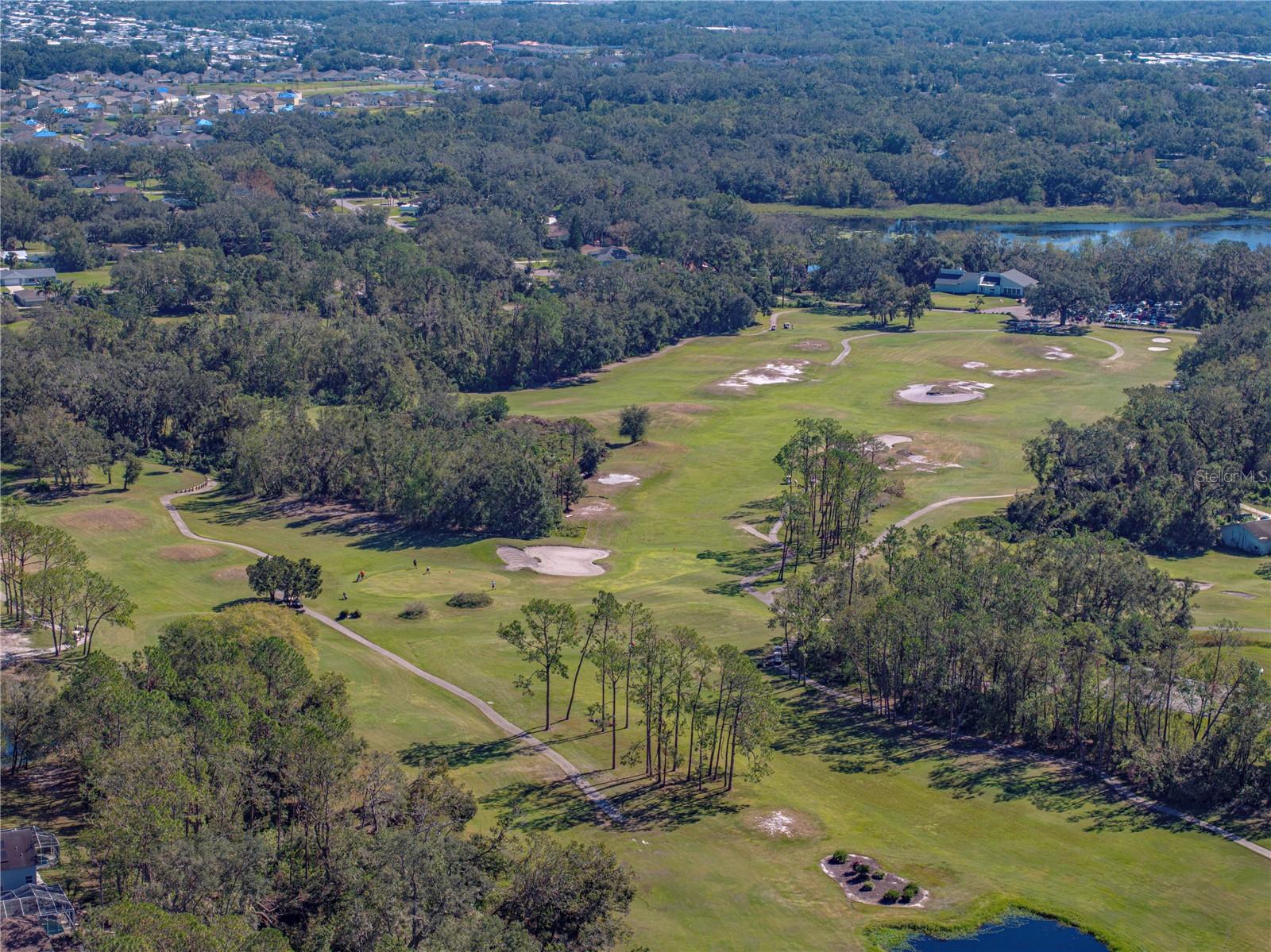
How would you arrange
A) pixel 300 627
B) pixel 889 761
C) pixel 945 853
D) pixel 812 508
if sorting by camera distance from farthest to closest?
1. pixel 812 508
2. pixel 300 627
3. pixel 889 761
4. pixel 945 853

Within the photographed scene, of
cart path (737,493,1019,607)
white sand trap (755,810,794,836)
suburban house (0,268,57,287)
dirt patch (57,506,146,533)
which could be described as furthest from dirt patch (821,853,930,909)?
suburban house (0,268,57,287)

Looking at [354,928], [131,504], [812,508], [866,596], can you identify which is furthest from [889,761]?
[131,504]

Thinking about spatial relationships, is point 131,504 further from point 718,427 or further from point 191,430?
point 718,427

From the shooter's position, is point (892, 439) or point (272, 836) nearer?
point (272, 836)

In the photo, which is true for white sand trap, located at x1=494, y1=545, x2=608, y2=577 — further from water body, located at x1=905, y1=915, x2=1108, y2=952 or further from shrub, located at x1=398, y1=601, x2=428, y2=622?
water body, located at x1=905, y1=915, x2=1108, y2=952

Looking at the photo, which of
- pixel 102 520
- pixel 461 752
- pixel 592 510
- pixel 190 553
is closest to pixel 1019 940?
pixel 461 752

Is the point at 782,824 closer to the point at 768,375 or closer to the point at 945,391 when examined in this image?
the point at 945,391
